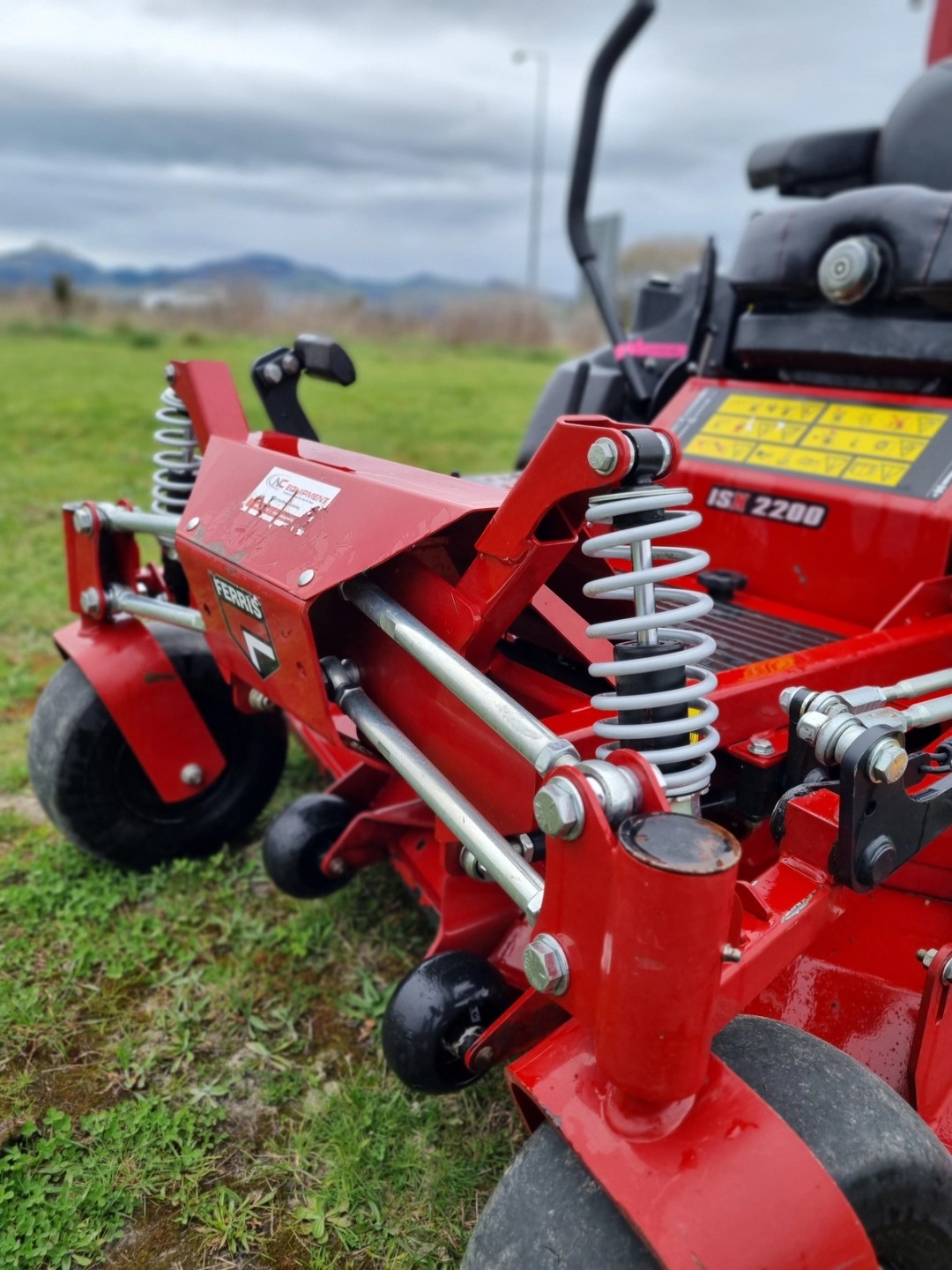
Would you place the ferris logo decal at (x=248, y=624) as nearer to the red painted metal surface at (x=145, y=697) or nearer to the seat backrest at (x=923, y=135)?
the red painted metal surface at (x=145, y=697)

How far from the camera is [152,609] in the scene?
7.99 feet

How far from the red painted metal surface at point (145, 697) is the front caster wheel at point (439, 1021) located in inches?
43.5

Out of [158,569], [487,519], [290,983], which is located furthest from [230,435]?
[290,983]

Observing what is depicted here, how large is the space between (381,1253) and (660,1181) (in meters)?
0.88

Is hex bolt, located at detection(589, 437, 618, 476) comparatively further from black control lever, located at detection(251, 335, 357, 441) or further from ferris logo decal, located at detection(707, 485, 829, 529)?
ferris logo decal, located at detection(707, 485, 829, 529)

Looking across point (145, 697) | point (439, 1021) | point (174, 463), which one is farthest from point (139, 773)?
point (439, 1021)

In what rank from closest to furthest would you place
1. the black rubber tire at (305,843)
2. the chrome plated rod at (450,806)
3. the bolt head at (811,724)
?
the chrome plated rod at (450,806) → the bolt head at (811,724) → the black rubber tire at (305,843)

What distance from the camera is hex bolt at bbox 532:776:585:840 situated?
3.86 feet

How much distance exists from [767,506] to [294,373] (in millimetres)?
1269

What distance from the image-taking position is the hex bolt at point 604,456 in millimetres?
1282

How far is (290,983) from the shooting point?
247 centimetres

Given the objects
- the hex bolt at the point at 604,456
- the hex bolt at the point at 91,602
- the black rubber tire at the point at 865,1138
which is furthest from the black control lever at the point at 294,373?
the black rubber tire at the point at 865,1138

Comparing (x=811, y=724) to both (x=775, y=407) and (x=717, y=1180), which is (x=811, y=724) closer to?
(x=717, y=1180)

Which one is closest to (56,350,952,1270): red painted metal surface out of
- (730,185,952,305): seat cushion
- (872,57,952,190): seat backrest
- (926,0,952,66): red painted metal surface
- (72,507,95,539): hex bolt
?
(72,507,95,539): hex bolt
